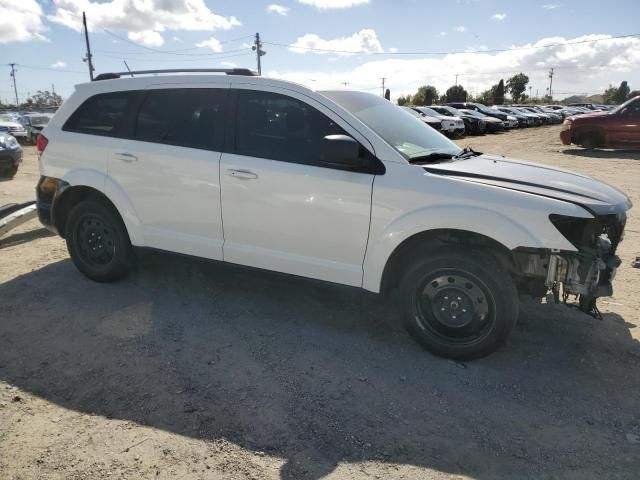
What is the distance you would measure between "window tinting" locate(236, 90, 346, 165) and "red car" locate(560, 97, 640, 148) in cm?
1586

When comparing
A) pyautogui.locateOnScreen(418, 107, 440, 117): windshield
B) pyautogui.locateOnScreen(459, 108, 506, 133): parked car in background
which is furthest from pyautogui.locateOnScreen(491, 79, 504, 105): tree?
pyautogui.locateOnScreen(418, 107, 440, 117): windshield

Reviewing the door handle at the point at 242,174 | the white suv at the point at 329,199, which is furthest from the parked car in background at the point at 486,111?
the door handle at the point at 242,174

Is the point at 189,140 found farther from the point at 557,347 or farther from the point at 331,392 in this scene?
the point at 557,347

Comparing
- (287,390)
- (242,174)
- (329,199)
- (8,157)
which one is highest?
(242,174)

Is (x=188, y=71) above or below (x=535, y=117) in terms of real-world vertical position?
above

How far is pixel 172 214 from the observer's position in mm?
4359

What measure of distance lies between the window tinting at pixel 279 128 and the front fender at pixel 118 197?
4.12 ft

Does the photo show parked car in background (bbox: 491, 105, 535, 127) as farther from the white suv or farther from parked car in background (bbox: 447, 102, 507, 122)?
the white suv

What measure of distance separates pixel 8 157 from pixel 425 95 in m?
56.7

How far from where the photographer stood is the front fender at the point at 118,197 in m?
4.56

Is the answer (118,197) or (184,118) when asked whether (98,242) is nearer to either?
(118,197)

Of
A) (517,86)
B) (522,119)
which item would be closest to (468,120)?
(522,119)

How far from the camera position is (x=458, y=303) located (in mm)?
3553

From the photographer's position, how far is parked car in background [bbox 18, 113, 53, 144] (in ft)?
75.4
